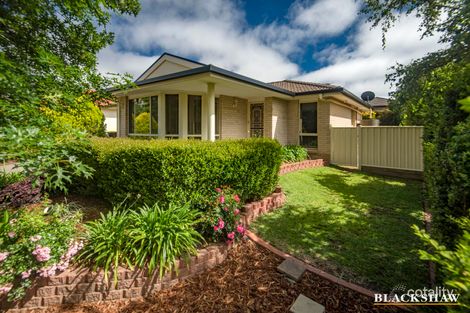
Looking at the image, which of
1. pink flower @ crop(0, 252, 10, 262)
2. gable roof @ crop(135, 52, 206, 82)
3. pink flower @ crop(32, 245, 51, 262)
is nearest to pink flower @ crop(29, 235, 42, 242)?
pink flower @ crop(32, 245, 51, 262)

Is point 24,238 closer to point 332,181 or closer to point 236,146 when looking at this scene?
point 236,146

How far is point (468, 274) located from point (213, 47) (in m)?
13.0

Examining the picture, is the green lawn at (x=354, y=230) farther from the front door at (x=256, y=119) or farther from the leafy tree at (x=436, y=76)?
the front door at (x=256, y=119)

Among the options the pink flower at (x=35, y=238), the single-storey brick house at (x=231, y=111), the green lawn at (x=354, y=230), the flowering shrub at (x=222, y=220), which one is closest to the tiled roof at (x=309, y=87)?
the single-storey brick house at (x=231, y=111)

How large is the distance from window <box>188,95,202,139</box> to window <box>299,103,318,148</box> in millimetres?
5454

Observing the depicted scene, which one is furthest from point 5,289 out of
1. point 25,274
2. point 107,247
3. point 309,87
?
point 309,87

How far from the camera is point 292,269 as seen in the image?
283 cm

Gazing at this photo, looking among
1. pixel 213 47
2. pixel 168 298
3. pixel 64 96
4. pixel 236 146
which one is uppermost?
pixel 213 47

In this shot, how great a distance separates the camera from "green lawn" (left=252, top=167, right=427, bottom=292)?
285cm

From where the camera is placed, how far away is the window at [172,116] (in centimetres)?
1028

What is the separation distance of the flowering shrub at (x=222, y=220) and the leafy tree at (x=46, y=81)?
1790 millimetres

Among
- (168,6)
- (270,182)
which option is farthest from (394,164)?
(168,6)

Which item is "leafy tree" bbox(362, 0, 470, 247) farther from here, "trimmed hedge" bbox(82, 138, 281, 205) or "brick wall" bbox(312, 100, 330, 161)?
"brick wall" bbox(312, 100, 330, 161)

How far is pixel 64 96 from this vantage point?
271 cm
